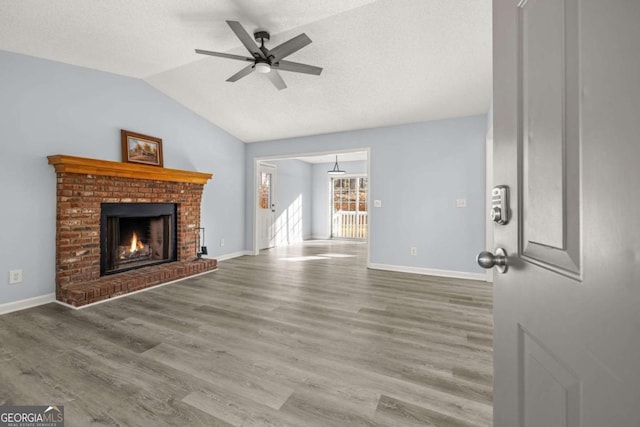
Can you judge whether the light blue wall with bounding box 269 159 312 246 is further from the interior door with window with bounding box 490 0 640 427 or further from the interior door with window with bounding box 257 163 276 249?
the interior door with window with bounding box 490 0 640 427

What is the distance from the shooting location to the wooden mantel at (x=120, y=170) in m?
3.00

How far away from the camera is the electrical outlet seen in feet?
9.19

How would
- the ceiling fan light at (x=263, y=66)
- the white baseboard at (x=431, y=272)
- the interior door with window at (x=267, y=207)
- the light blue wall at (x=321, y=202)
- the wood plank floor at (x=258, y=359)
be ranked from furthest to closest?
the light blue wall at (x=321, y=202) → the interior door with window at (x=267, y=207) → the white baseboard at (x=431, y=272) → the ceiling fan light at (x=263, y=66) → the wood plank floor at (x=258, y=359)

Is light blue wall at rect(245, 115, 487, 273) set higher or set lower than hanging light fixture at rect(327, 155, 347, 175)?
lower

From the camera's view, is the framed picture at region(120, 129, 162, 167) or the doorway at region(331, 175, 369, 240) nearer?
the framed picture at region(120, 129, 162, 167)

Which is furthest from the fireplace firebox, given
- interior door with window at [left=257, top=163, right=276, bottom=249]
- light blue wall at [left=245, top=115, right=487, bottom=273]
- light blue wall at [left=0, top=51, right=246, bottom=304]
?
light blue wall at [left=245, top=115, right=487, bottom=273]

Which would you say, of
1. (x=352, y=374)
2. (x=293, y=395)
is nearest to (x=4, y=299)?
(x=293, y=395)

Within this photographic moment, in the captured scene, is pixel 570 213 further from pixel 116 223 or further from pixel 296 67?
pixel 116 223

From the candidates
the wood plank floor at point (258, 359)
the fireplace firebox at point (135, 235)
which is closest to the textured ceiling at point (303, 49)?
the fireplace firebox at point (135, 235)

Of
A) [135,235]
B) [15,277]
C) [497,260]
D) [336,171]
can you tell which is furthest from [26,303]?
[336,171]

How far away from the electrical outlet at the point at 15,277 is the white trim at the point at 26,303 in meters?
0.20

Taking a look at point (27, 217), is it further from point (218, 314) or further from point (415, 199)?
point (415, 199)

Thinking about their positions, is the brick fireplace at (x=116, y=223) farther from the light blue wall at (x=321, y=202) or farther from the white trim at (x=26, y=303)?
the light blue wall at (x=321, y=202)

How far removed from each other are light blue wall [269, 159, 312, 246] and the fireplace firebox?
129 inches
